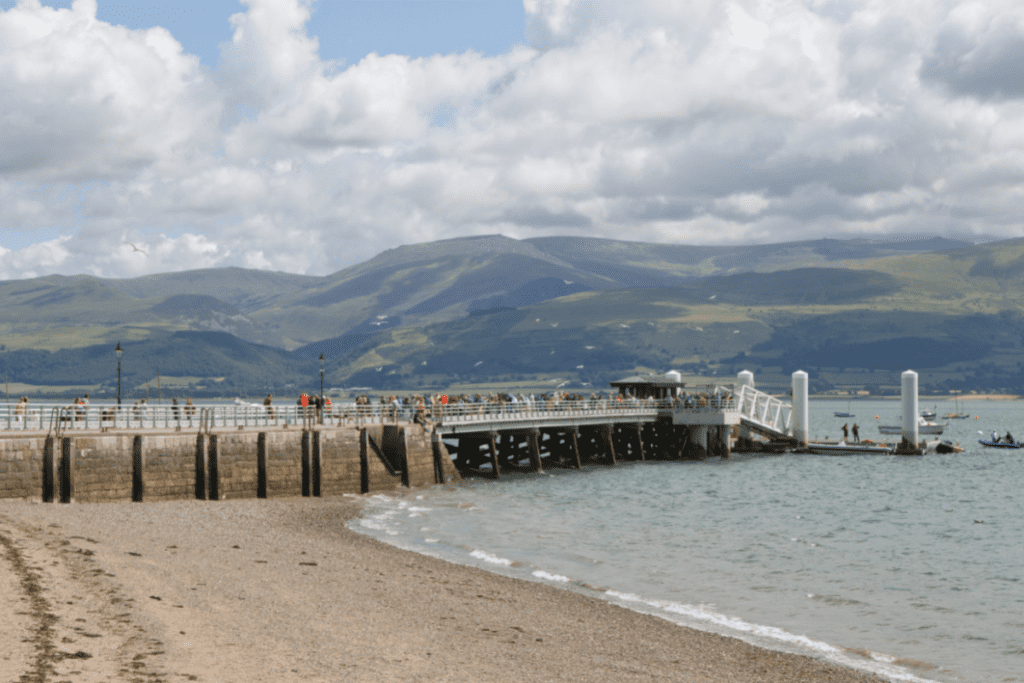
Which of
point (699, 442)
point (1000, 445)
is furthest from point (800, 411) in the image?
point (1000, 445)

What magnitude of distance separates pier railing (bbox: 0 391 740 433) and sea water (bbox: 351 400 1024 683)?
5374mm

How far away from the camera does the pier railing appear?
41656mm

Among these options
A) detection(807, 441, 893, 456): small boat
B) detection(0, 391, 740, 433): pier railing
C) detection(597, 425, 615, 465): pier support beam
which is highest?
detection(0, 391, 740, 433): pier railing

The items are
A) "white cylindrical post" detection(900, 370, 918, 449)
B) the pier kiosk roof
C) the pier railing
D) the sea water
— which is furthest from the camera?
the pier kiosk roof

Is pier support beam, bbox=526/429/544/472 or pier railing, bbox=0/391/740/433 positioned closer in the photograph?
pier railing, bbox=0/391/740/433

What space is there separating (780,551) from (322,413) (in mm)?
26454

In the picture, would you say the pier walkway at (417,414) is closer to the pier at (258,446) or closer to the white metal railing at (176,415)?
the white metal railing at (176,415)

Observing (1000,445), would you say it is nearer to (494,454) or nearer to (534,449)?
(534,449)

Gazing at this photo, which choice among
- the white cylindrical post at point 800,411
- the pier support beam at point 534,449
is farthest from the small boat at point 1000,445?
the pier support beam at point 534,449

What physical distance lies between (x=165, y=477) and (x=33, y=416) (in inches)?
241

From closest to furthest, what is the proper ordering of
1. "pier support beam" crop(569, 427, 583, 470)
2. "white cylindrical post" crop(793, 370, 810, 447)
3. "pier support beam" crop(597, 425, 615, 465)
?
"pier support beam" crop(569, 427, 583, 470), "pier support beam" crop(597, 425, 615, 465), "white cylindrical post" crop(793, 370, 810, 447)

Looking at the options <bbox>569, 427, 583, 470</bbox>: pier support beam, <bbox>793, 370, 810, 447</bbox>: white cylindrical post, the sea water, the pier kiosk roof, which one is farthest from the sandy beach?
<bbox>793, 370, 810, 447</bbox>: white cylindrical post

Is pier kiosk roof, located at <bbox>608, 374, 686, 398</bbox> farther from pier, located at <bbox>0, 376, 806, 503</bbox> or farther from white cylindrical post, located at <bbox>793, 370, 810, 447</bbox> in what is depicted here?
white cylindrical post, located at <bbox>793, 370, 810, 447</bbox>

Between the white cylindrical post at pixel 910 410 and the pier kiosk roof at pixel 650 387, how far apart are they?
20840 millimetres
